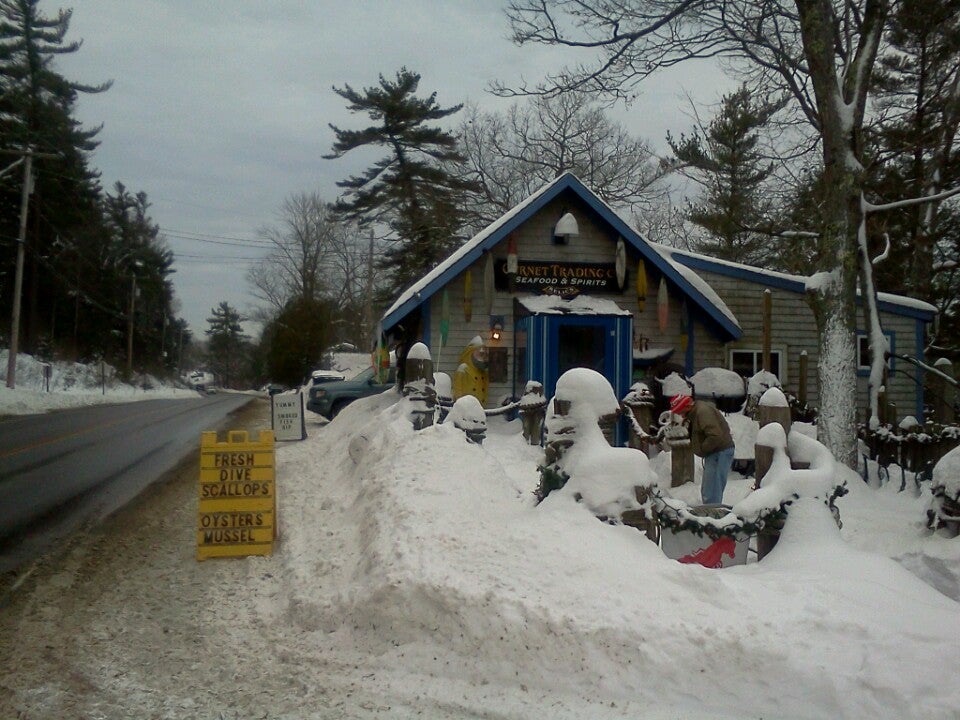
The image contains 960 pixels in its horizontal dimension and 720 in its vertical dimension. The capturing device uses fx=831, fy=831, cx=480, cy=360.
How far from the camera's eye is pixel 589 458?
19.7 ft

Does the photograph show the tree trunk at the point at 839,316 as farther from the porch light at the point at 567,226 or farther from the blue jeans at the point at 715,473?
the porch light at the point at 567,226

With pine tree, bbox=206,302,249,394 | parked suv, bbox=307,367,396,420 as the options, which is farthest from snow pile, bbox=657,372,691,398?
pine tree, bbox=206,302,249,394

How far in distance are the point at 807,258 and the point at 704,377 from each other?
15.9 metres

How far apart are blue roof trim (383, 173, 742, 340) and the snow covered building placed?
0.08 feet

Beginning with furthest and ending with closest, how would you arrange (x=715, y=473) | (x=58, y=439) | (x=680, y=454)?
(x=58, y=439), (x=680, y=454), (x=715, y=473)

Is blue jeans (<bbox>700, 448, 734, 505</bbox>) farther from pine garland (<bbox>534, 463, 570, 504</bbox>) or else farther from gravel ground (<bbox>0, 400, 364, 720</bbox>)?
gravel ground (<bbox>0, 400, 364, 720</bbox>)

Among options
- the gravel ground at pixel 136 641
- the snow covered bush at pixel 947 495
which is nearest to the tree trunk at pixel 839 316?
the snow covered bush at pixel 947 495

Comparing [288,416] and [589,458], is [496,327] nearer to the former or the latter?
[288,416]

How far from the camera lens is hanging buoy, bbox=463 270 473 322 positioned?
16.3m

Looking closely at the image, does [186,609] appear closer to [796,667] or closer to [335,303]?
[796,667]

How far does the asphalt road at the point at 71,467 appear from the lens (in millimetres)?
8992

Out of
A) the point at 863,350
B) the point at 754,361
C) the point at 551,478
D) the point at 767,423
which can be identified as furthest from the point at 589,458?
the point at 863,350

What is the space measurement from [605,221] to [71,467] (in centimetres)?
1077

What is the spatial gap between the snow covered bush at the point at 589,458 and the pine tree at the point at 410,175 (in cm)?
3271
